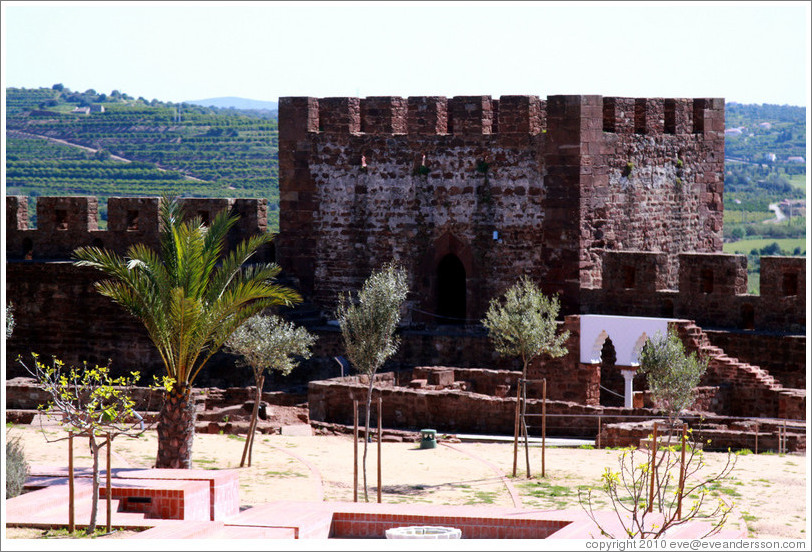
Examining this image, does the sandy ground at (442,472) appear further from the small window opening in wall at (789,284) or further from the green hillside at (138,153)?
the green hillside at (138,153)

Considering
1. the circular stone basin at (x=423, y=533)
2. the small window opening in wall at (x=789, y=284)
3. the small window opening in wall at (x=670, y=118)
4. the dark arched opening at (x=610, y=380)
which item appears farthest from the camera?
the small window opening in wall at (x=670, y=118)

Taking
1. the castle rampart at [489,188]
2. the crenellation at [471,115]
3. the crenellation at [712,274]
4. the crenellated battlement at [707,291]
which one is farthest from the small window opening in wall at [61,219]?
the crenellation at [712,274]

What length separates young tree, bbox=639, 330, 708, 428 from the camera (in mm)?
23703

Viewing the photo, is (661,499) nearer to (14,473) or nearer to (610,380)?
(14,473)

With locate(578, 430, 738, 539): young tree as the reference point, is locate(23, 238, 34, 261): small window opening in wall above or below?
above

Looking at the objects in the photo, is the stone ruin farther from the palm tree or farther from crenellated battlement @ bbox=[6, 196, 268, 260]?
the palm tree

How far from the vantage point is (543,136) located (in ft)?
104

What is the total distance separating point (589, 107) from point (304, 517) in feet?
53.0

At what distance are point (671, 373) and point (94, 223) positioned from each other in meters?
15.3

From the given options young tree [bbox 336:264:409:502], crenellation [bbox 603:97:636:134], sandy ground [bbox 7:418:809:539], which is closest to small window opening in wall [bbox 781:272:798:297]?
crenellation [bbox 603:97:636:134]

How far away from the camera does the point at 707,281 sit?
30031mm

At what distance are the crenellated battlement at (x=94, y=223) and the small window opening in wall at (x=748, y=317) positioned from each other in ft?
34.4

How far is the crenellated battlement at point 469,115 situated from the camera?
32031 mm

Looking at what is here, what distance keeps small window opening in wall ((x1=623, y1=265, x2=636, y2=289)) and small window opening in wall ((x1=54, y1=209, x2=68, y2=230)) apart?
40.4 feet
